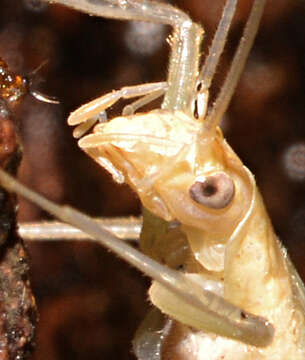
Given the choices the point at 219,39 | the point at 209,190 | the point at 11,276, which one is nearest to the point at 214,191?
the point at 209,190

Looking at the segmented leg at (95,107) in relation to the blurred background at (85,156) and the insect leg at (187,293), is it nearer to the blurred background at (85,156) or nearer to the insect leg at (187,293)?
the insect leg at (187,293)

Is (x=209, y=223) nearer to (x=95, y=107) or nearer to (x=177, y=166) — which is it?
(x=177, y=166)

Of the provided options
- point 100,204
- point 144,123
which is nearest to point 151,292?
point 144,123

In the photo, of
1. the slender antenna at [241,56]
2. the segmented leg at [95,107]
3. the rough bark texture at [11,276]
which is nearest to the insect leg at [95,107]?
the segmented leg at [95,107]

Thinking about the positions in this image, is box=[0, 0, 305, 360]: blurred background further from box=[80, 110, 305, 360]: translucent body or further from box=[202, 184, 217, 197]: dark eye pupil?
box=[202, 184, 217, 197]: dark eye pupil

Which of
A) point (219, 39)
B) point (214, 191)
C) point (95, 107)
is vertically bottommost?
point (214, 191)

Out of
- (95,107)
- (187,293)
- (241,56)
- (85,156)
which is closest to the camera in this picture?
(241,56)
